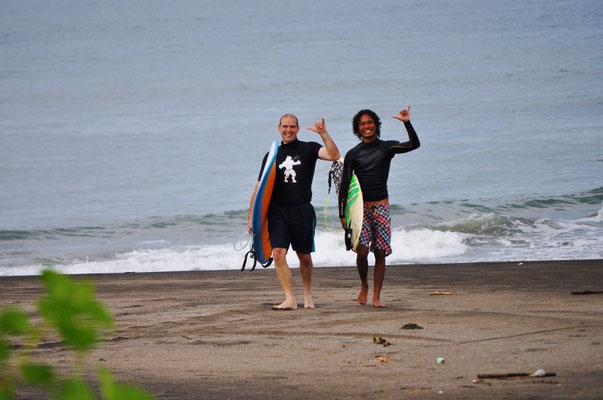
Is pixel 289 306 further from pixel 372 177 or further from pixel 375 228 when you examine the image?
pixel 372 177

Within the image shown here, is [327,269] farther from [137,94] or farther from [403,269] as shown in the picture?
[137,94]

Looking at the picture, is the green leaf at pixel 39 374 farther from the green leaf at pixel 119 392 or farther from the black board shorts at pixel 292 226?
the black board shorts at pixel 292 226

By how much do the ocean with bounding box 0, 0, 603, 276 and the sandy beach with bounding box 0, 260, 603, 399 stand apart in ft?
9.87

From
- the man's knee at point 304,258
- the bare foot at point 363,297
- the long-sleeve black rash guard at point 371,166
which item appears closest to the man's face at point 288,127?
the long-sleeve black rash guard at point 371,166

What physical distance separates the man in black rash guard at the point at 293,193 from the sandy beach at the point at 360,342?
20.7 inches

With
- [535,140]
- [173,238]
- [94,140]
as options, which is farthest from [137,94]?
[173,238]

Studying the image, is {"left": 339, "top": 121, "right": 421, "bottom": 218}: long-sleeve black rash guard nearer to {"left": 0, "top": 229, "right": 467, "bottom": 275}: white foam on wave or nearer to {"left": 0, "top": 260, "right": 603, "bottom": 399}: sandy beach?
{"left": 0, "top": 260, "right": 603, "bottom": 399}: sandy beach

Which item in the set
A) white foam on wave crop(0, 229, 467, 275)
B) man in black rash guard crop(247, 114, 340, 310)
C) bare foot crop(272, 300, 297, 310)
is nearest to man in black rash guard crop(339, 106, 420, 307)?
man in black rash guard crop(247, 114, 340, 310)

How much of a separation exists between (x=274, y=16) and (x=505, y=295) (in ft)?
219

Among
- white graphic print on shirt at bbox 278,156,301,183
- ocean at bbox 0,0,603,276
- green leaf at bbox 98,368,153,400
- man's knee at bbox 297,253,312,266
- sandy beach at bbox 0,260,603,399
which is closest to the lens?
green leaf at bbox 98,368,153,400

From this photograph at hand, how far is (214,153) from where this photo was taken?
35594 millimetres

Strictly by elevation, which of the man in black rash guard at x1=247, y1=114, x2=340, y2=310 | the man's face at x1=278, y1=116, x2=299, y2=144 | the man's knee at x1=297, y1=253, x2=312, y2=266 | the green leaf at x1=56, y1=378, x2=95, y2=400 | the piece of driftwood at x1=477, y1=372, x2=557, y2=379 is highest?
the man's face at x1=278, y1=116, x2=299, y2=144

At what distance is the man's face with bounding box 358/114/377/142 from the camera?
8.33 meters

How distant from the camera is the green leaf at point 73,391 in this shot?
1.06 metres
